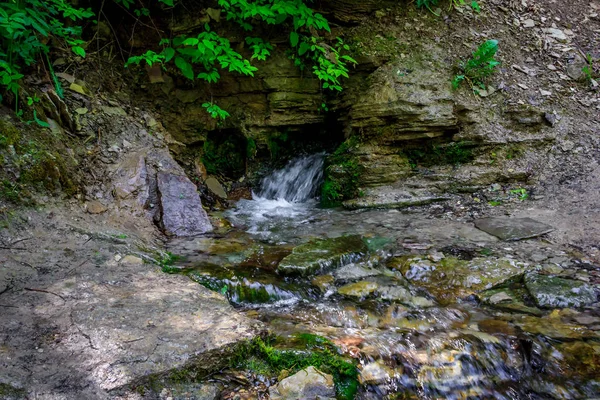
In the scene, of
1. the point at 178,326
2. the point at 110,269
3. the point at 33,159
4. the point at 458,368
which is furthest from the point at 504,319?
the point at 33,159

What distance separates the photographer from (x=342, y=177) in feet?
18.9

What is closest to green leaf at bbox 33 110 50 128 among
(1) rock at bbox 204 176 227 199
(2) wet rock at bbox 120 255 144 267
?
(2) wet rock at bbox 120 255 144 267

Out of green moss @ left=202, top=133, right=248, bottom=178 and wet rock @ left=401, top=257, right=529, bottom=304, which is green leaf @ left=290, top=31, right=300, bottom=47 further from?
wet rock @ left=401, top=257, right=529, bottom=304

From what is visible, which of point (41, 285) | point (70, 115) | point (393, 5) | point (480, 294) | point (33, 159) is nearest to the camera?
point (41, 285)

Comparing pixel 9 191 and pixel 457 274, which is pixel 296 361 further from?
pixel 9 191

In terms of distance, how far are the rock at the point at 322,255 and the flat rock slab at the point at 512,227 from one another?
4.89ft

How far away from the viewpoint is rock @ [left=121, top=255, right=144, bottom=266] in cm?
323

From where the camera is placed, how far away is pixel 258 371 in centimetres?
213

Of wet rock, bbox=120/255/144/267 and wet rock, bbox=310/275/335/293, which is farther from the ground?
wet rock, bbox=120/255/144/267

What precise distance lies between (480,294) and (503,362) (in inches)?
31.1

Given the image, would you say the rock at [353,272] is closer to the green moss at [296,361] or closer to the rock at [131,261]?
the green moss at [296,361]

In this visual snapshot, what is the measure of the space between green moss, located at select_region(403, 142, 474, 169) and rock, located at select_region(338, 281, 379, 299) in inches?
115

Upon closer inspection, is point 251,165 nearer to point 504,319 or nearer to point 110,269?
point 110,269

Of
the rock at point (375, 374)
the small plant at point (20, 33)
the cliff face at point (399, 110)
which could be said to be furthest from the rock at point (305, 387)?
the cliff face at point (399, 110)
